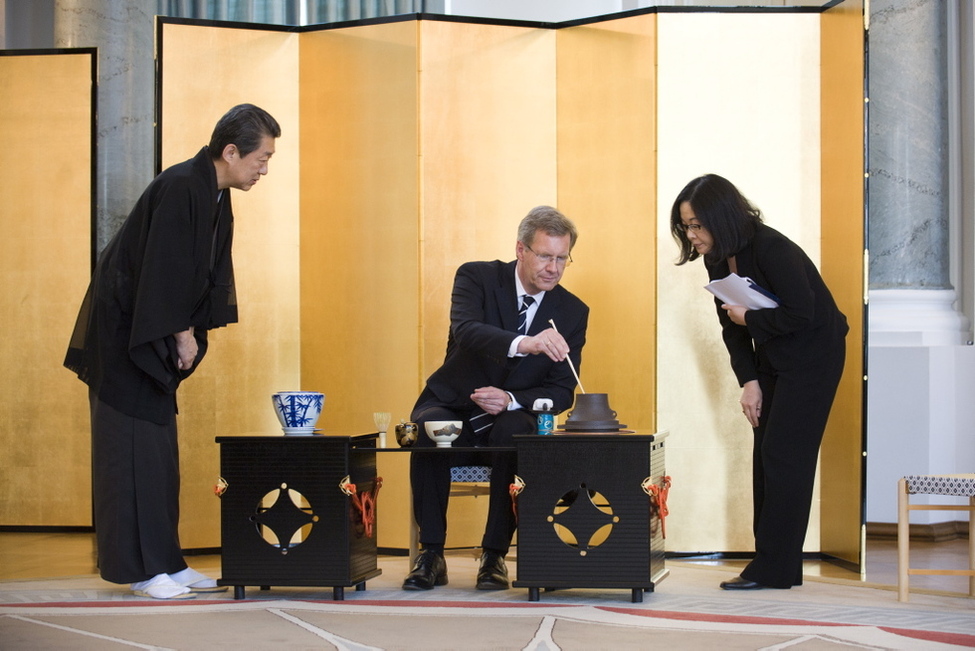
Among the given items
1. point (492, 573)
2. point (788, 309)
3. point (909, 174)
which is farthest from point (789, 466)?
point (909, 174)

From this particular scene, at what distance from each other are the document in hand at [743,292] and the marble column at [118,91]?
3.15 m

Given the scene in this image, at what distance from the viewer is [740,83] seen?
433cm

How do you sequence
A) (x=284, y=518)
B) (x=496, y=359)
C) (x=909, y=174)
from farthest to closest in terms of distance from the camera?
(x=909, y=174) < (x=496, y=359) < (x=284, y=518)

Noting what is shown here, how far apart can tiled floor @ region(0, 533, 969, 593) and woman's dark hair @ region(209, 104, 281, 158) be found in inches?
62.8

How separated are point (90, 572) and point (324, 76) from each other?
208 cm

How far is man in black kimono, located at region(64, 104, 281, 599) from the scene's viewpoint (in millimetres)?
3285

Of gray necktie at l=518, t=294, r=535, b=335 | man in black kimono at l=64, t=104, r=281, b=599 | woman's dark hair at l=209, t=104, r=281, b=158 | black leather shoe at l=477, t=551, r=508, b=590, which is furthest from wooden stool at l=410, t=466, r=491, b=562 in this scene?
woman's dark hair at l=209, t=104, r=281, b=158

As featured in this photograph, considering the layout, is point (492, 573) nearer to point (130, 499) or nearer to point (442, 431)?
point (442, 431)

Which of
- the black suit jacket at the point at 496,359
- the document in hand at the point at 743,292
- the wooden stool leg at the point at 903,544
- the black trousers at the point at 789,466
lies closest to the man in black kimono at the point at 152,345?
the black suit jacket at the point at 496,359

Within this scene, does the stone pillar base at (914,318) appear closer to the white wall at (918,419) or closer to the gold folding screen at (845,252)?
the white wall at (918,419)

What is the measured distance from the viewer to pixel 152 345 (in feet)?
10.8

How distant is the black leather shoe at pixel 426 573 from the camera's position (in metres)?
3.39

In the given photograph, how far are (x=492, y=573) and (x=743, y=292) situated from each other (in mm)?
1153

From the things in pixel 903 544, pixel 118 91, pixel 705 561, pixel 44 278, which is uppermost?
pixel 118 91
